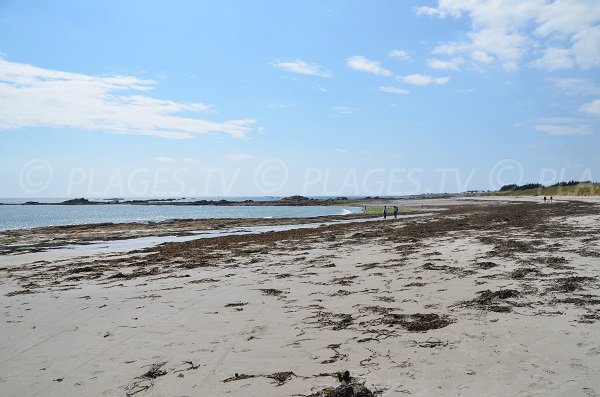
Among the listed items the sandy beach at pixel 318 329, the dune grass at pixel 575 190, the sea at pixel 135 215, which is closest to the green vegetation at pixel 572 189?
the dune grass at pixel 575 190

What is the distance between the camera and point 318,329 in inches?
253

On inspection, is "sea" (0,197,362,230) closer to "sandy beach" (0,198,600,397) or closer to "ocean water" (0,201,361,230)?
"ocean water" (0,201,361,230)

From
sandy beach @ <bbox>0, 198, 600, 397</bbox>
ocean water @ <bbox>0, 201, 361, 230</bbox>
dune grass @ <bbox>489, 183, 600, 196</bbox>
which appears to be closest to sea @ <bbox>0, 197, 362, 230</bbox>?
ocean water @ <bbox>0, 201, 361, 230</bbox>

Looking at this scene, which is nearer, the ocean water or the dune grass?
the ocean water

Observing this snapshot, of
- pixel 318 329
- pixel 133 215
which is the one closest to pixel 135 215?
pixel 133 215

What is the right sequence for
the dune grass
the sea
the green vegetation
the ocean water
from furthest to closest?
the green vegetation, the dune grass, the ocean water, the sea

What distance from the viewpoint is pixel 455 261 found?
11961mm

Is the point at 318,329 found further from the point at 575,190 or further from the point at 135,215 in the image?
the point at 575,190

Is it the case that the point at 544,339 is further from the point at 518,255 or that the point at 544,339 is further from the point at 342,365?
the point at 518,255

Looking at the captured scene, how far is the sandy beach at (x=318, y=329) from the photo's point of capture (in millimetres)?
4586

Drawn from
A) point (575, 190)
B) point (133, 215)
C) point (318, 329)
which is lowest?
point (133, 215)

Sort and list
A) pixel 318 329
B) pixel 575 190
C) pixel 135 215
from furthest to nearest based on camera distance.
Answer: pixel 575 190, pixel 135 215, pixel 318 329

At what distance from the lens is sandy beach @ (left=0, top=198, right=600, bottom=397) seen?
181 inches

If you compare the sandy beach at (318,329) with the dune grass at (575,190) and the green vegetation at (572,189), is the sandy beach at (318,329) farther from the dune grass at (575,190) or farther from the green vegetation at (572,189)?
the green vegetation at (572,189)
